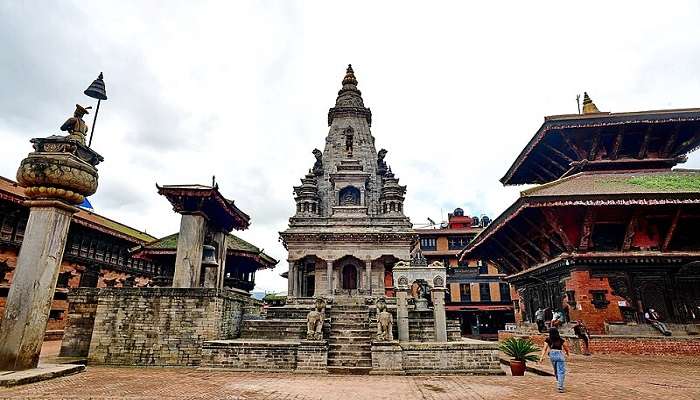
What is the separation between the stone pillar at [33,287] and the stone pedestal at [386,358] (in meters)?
8.81

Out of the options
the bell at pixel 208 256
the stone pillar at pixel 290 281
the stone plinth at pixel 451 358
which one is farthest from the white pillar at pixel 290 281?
the stone plinth at pixel 451 358

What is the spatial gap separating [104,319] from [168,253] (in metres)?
9.30

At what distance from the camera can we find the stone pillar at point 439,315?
13934 mm

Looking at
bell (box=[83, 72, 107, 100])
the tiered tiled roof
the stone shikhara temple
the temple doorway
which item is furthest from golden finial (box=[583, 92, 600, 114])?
bell (box=[83, 72, 107, 100])

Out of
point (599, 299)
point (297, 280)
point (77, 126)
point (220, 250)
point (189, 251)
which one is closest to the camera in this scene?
point (77, 126)

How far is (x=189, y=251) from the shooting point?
1470cm

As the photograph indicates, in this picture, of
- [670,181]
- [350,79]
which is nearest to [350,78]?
[350,79]

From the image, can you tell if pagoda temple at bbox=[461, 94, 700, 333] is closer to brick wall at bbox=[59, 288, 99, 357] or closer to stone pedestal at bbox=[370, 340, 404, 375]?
stone pedestal at bbox=[370, 340, 404, 375]

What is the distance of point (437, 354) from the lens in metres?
12.0

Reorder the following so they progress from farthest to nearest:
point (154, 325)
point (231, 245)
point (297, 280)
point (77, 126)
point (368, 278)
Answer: point (297, 280), point (368, 278), point (231, 245), point (154, 325), point (77, 126)

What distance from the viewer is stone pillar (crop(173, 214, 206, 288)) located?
47.2 feet

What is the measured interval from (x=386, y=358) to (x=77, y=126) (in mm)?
11369

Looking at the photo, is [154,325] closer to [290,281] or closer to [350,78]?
[290,281]

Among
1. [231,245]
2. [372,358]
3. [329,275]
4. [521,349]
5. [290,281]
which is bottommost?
[372,358]
